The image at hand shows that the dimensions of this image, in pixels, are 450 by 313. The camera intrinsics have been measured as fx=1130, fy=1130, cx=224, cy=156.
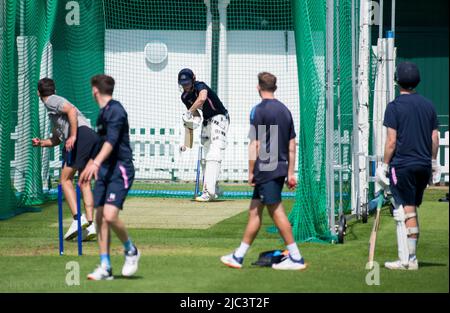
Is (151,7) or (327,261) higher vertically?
(151,7)

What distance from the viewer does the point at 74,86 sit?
821 inches

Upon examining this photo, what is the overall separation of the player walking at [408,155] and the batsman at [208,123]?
7.80 m

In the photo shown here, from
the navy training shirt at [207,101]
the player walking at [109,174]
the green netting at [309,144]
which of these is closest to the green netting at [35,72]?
the navy training shirt at [207,101]

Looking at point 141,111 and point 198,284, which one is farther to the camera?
point 141,111

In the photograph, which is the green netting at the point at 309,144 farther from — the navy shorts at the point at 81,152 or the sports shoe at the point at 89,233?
the navy shorts at the point at 81,152

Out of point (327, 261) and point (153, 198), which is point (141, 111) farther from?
point (327, 261)

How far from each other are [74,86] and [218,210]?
16.1 feet

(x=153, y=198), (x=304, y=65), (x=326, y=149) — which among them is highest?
(x=304, y=65)

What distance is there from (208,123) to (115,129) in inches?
347

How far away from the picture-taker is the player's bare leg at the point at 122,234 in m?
9.75

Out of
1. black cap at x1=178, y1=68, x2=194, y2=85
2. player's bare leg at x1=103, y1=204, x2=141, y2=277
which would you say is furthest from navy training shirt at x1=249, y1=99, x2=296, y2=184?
black cap at x1=178, y1=68, x2=194, y2=85

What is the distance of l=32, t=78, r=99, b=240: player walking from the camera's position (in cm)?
1331

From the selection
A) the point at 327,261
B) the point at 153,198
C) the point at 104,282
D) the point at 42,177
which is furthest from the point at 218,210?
the point at 104,282

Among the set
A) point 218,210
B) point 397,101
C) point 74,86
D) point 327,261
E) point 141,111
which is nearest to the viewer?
point 397,101
